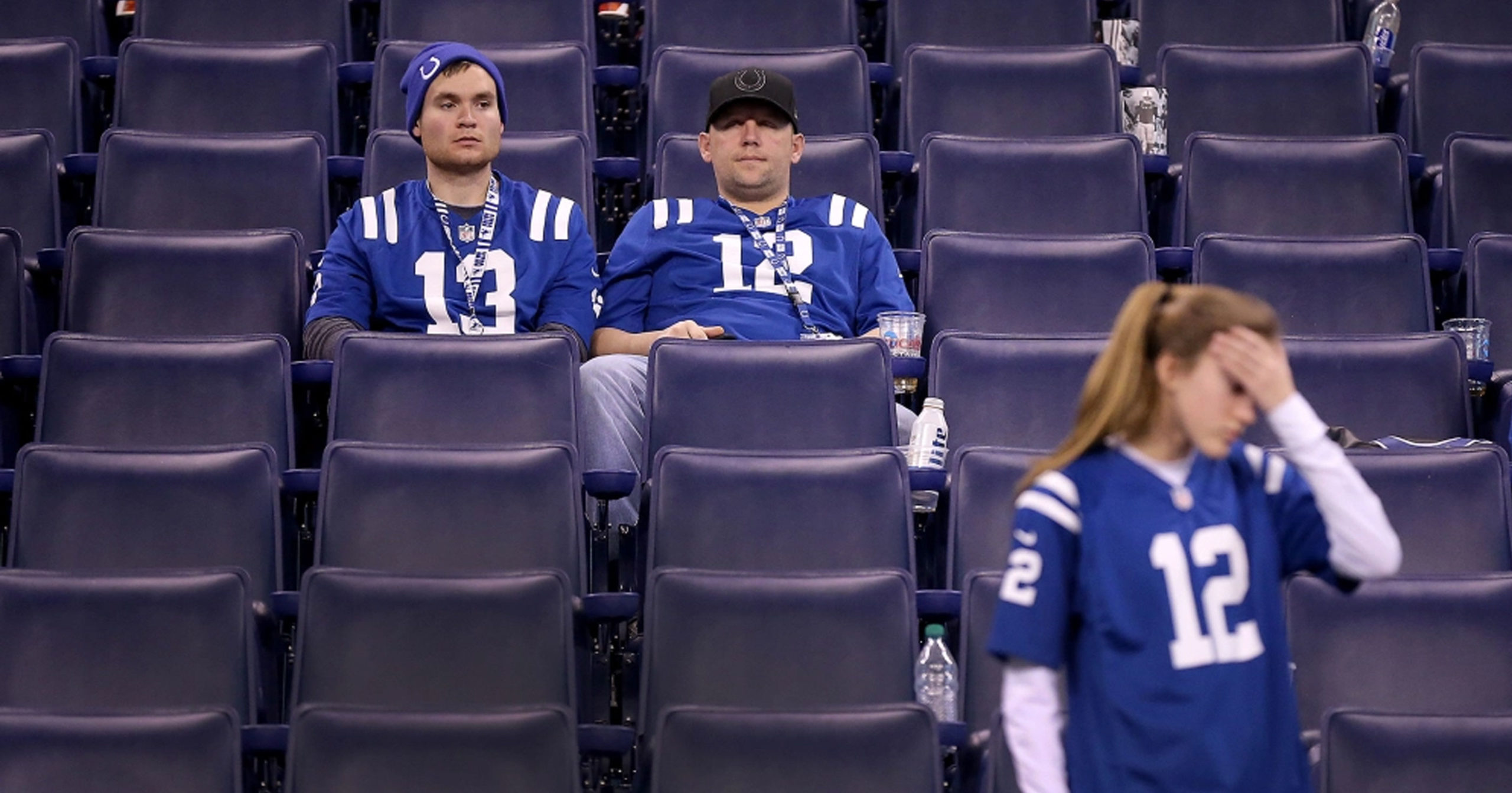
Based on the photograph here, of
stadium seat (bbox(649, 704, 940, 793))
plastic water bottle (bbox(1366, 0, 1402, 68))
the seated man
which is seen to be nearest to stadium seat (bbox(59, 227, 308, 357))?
the seated man

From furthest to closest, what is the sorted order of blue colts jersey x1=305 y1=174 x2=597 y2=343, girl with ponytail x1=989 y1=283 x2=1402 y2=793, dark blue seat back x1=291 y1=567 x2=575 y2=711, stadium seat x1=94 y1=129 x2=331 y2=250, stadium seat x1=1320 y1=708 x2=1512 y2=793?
stadium seat x1=94 y1=129 x2=331 y2=250
blue colts jersey x1=305 y1=174 x2=597 y2=343
dark blue seat back x1=291 y1=567 x2=575 y2=711
stadium seat x1=1320 y1=708 x2=1512 y2=793
girl with ponytail x1=989 y1=283 x2=1402 y2=793

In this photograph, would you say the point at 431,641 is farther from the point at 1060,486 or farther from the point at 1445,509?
the point at 1445,509

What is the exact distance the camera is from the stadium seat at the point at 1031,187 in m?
2.00

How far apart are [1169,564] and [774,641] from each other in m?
0.50

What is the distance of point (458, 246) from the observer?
1.83 metres

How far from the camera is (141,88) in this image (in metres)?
2.17

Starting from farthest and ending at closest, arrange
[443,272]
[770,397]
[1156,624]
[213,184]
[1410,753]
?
[213,184] < [443,272] < [770,397] < [1410,753] < [1156,624]

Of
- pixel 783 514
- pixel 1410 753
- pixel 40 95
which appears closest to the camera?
pixel 1410 753

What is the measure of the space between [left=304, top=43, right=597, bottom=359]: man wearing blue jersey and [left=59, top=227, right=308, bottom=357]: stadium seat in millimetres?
47

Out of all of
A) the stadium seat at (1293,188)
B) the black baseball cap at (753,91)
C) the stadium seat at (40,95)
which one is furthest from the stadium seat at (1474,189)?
the stadium seat at (40,95)

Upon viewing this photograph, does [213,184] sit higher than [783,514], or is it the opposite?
[213,184]

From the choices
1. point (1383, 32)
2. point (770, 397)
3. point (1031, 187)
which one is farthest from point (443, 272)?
point (1383, 32)

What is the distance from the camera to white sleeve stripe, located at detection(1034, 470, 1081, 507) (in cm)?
91

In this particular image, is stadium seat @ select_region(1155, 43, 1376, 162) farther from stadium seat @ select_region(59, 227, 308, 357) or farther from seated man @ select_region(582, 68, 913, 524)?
stadium seat @ select_region(59, 227, 308, 357)
